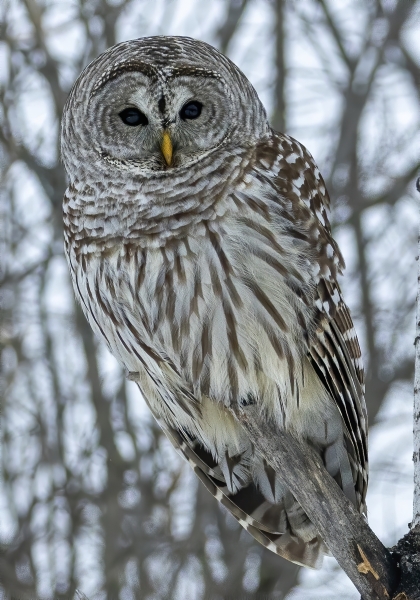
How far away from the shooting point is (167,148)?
3699 mm

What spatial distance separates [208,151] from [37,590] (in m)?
4.02

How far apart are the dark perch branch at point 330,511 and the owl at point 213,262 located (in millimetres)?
182

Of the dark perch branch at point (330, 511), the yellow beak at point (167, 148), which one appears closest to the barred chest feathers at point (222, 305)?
the dark perch branch at point (330, 511)

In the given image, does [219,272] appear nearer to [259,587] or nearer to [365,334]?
[259,587]

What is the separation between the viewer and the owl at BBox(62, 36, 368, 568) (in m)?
3.62

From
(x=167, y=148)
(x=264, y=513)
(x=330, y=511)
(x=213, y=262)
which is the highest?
(x=167, y=148)

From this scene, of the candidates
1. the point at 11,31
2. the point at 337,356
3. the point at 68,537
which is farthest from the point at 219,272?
the point at 11,31

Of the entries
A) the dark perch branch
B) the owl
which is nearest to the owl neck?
the owl

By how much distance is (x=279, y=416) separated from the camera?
379 centimetres

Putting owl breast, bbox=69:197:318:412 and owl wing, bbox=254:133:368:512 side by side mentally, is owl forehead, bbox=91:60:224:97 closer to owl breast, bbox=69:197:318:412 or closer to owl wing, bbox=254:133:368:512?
owl wing, bbox=254:133:368:512

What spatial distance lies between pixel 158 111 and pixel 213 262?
2.28 feet

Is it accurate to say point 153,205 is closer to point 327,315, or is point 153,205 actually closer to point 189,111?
point 189,111

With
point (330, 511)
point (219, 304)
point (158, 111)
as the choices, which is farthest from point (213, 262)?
point (330, 511)

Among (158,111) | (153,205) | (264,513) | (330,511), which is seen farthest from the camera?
(264,513)
